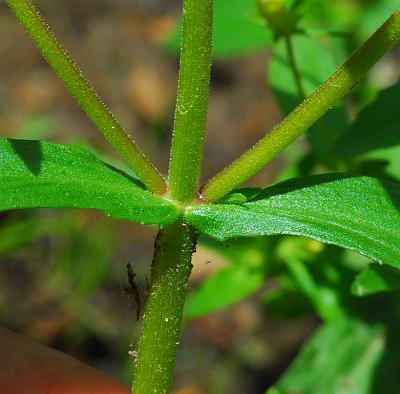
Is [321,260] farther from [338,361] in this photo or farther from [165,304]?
[165,304]

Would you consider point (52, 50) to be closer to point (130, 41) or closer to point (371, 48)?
point (371, 48)

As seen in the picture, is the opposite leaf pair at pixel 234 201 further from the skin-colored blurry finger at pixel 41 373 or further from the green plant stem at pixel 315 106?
the skin-colored blurry finger at pixel 41 373

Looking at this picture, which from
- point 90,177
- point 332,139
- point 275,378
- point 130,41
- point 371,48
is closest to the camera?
point 371,48

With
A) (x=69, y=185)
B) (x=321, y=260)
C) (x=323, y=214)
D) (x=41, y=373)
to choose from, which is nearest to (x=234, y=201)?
(x=323, y=214)

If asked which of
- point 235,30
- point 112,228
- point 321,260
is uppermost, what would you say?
point 112,228

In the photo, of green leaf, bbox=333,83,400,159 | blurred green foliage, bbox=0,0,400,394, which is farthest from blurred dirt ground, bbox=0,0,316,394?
green leaf, bbox=333,83,400,159

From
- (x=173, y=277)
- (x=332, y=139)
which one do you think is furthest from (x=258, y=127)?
(x=173, y=277)
